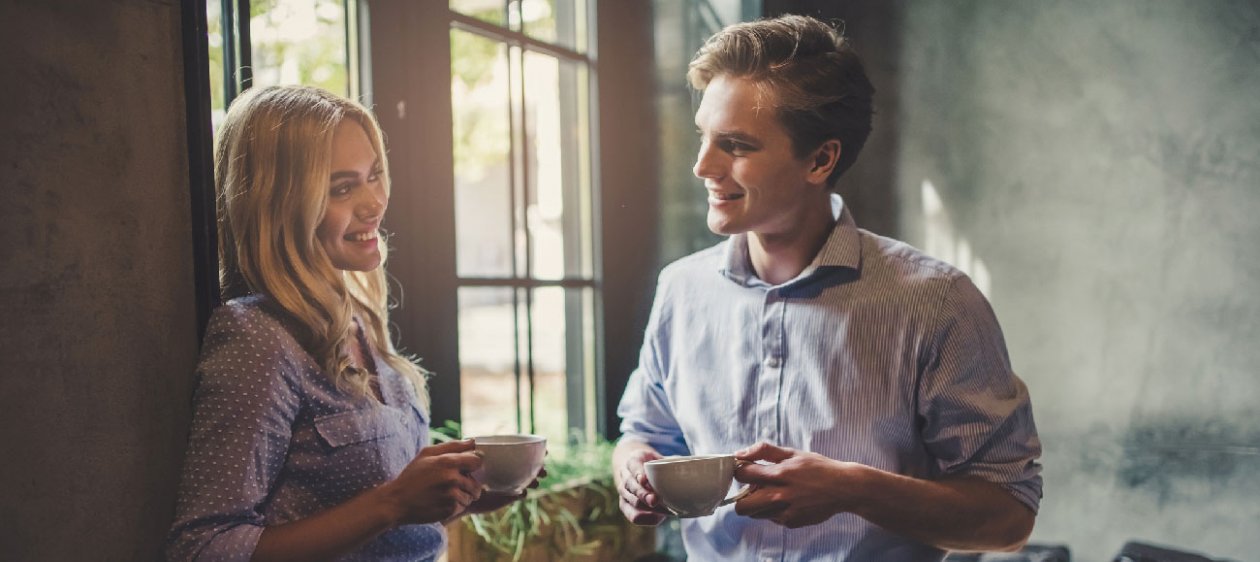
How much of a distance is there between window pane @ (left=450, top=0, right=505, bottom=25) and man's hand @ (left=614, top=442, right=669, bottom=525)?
1157 millimetres

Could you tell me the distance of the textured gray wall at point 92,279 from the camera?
890mm

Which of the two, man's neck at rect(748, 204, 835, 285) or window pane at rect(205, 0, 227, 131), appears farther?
man's neck at rect(748, 204, 835, 285)

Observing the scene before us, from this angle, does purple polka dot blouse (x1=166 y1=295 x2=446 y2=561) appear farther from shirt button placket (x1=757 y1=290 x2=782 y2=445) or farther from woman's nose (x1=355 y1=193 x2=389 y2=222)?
shirt button placket (x1=757 y1=290 x2=782 y2=445)

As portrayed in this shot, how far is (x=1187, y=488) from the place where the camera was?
3.01 m

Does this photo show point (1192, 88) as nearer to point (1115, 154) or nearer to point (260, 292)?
point (1115, 154)

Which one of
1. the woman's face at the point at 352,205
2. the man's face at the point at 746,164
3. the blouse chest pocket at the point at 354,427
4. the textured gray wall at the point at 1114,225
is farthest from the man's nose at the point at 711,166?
the textured gray wall at the point at 1114,225

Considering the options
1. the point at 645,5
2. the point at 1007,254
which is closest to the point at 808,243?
the point at 645,5

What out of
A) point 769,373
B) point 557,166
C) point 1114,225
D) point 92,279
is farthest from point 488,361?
point 1114,225

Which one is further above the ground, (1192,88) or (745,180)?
(1192,88)

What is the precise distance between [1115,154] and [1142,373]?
2.35 feet

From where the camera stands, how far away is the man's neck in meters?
1.52

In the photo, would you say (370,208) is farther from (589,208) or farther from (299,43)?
(589,208)

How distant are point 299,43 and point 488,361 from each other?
87cm

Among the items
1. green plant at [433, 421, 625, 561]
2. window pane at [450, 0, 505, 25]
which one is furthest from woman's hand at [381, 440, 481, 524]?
window pane at [450, 0, 505, 25]
